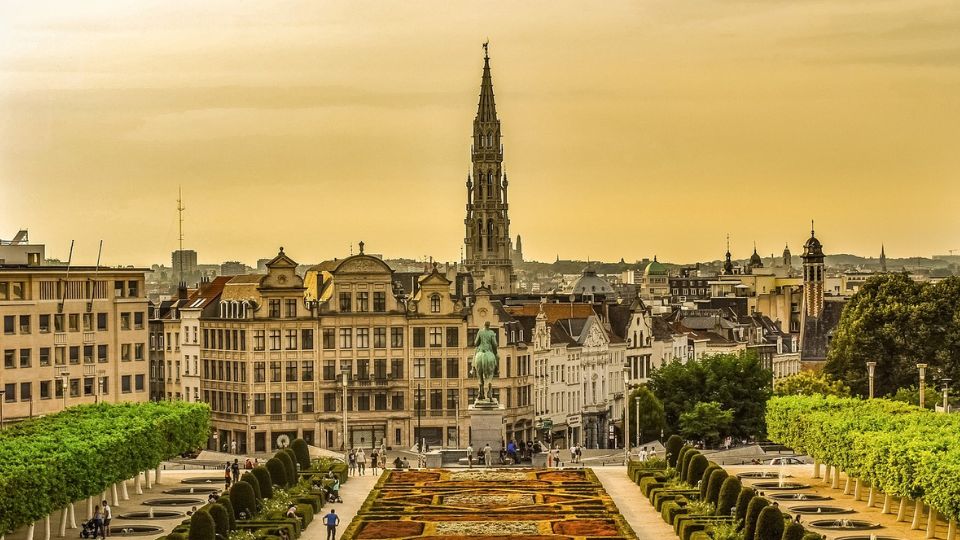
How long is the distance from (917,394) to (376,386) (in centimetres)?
3814

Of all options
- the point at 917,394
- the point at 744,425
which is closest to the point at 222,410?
the point at 744,425

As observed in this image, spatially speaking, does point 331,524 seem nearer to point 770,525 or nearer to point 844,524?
point 770,525

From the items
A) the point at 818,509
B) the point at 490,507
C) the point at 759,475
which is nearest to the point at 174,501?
the point at 490,507

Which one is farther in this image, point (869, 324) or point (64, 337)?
point (869, 324)

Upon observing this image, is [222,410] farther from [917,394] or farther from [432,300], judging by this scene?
[917,394]

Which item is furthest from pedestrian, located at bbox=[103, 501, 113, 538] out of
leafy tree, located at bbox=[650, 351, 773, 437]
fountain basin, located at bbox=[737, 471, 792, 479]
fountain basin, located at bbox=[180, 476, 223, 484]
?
leafy tree, located at bbox=[650, 351, 773, 437]

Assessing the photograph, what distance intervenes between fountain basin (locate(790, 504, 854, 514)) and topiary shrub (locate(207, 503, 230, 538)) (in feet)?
93.7

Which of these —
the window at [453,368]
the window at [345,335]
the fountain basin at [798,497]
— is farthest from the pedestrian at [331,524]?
the window at [453,368]

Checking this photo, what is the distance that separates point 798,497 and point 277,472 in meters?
25.0

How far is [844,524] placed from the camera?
97875mm

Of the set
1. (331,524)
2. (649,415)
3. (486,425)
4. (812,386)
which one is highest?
(812,386)

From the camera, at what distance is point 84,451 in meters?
96.9

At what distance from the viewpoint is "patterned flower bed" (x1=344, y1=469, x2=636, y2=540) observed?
311 feet

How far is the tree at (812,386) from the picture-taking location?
15650 centimetres
